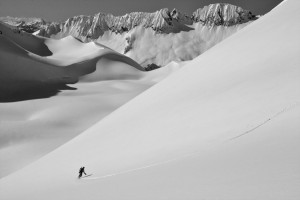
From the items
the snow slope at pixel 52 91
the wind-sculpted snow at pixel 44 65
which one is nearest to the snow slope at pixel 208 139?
the snow slope at pixel 52 91

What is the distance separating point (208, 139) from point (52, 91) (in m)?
65.1

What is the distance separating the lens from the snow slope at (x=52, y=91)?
36.8m

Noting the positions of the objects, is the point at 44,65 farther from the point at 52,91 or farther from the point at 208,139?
the point at 208,139

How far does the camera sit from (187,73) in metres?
26.2

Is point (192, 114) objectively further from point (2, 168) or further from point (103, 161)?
point (2, 168)

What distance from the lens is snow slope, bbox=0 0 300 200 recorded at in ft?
25.8

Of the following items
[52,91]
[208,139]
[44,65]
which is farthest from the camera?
[44,65]

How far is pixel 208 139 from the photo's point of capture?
1239 cm

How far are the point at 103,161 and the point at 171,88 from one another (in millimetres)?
9931

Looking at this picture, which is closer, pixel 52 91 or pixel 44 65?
pixel 52 91

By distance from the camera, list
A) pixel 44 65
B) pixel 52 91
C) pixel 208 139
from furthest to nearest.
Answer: pixel 44 65, pixel 52 91, pixel 208 139

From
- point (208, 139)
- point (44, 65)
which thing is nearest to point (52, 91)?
A: point (44, 65)

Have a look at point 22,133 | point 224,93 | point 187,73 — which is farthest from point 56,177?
point 22,133

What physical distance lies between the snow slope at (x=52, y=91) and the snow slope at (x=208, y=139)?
14.2 metres
